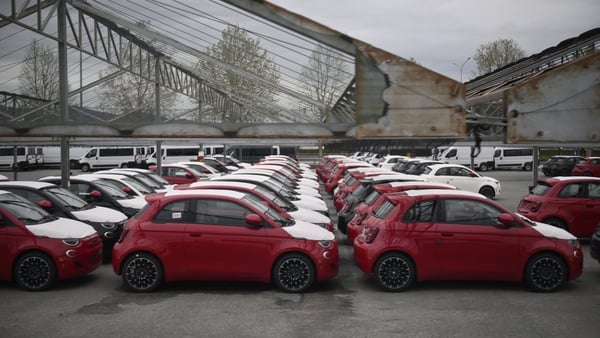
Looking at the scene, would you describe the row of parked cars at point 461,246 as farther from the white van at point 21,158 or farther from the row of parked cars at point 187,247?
the white van at point 21,158

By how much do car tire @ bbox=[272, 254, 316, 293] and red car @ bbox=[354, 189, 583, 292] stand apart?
91cm

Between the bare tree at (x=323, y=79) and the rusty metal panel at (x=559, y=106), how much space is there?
4.81 m

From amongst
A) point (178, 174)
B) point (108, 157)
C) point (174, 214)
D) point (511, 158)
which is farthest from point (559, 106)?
point (108, 157)

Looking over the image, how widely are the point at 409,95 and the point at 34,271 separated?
6.08 m

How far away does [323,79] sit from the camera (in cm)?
1488

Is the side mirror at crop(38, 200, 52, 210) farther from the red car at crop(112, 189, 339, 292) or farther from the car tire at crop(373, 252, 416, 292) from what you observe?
the car tire at crop(373, 252, 416, 292)

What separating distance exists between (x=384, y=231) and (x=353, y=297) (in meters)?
1.09

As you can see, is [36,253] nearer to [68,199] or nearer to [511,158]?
[68,199]

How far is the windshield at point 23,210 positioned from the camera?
948cm

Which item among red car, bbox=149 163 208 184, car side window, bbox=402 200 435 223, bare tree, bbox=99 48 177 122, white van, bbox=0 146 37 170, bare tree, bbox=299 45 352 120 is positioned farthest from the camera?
white van, bbox=0 146 37 170

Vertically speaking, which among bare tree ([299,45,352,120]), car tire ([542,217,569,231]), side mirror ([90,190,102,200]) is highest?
bare tree ([299,45,352,120])

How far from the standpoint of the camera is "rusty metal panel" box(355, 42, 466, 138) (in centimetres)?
768

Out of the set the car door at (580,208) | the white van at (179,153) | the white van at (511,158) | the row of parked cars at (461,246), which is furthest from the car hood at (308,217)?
the white van at (179,153)

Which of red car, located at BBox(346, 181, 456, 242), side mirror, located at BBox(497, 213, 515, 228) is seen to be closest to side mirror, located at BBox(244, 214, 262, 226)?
red car, located at BBox(346, 181, 456, 242)
